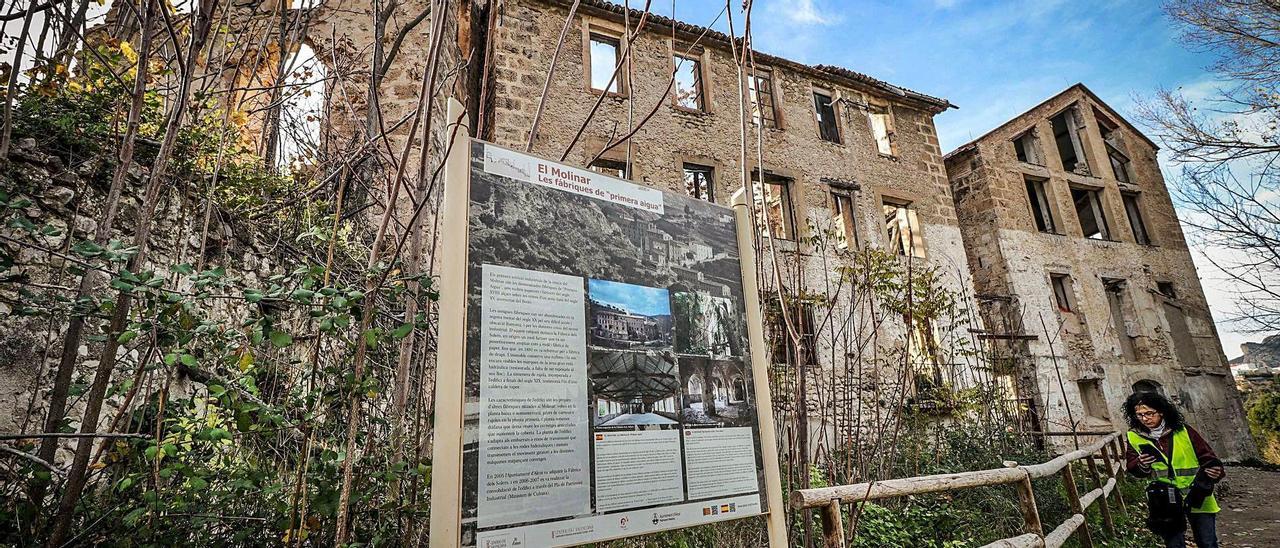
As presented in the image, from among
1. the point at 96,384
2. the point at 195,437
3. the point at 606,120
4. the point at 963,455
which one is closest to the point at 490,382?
the point at 195,437

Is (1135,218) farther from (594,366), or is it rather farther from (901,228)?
(594,366)

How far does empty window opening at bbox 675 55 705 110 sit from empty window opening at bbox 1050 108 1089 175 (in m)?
9.14

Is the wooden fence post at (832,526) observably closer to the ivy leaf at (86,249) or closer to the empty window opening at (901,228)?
the ivy leaf at (86,249)

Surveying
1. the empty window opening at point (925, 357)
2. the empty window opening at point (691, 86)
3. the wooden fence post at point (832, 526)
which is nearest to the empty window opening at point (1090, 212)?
the empty window opening at point (925, 357)

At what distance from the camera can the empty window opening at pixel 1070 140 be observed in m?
13.3

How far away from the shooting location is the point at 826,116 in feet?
35.2

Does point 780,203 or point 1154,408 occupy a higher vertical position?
point 780,203

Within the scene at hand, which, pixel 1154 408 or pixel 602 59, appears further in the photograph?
pixel 602 59

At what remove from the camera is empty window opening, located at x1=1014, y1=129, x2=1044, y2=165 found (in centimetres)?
1277

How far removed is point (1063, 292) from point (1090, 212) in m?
3.07

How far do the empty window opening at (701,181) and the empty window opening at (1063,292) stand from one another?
7.49 metres

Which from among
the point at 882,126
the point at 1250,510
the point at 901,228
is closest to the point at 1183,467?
the point at 1250,510

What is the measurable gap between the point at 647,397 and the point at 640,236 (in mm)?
561

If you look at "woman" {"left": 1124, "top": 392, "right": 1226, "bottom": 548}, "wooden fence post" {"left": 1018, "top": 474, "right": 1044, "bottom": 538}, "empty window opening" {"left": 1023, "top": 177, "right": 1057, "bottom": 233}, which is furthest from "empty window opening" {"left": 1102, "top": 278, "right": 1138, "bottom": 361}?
"wooden fence post" {"left": 1018, "top": 474, "right": 1044, "bottom": 538}
